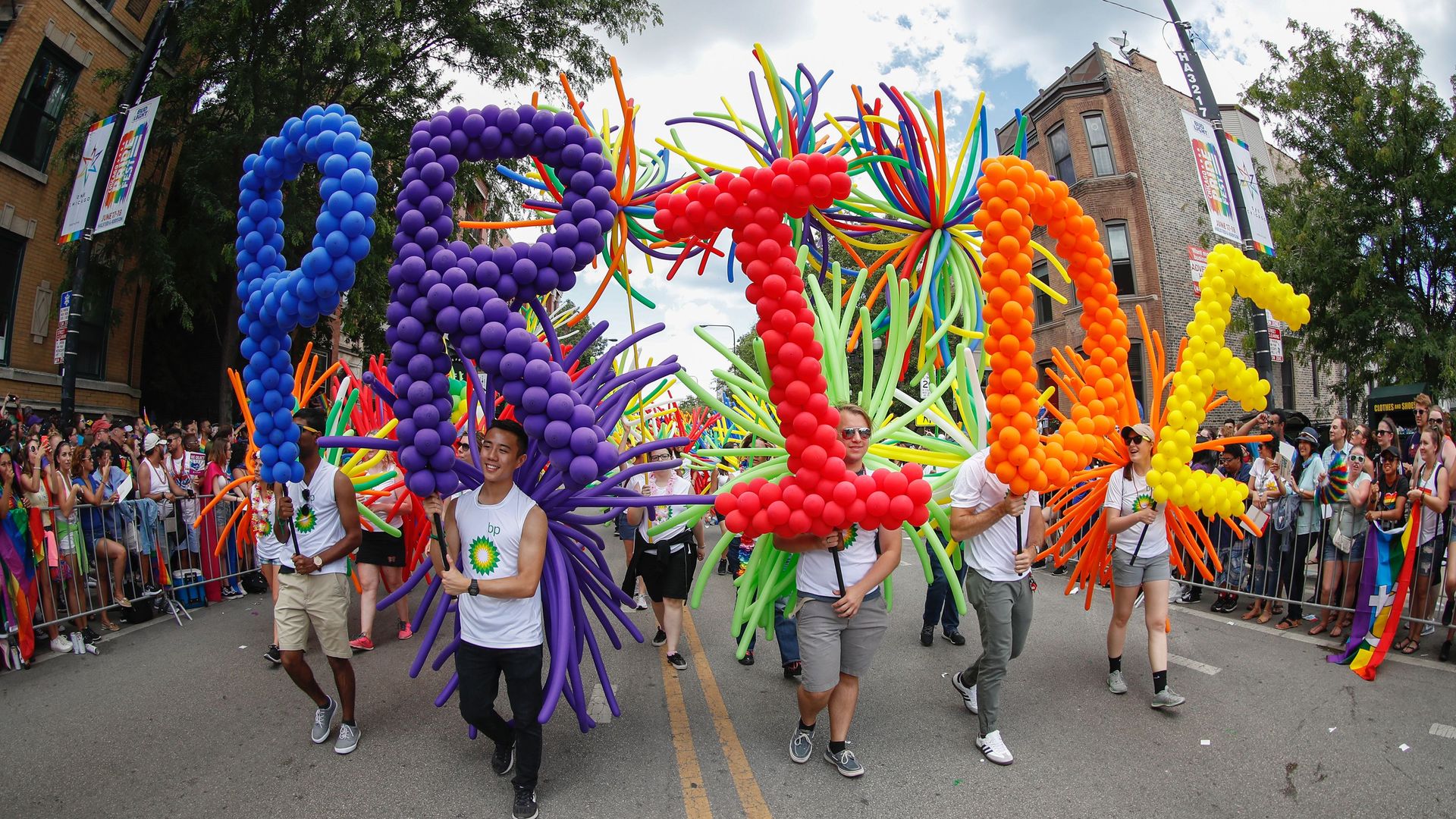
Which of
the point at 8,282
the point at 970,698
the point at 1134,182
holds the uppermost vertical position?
the point at 1134,182

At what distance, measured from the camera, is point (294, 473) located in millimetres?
3793

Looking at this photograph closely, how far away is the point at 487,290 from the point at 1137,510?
4043 millimetres

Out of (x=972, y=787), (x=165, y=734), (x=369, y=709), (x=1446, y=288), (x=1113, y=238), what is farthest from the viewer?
(x=1113, y=238)

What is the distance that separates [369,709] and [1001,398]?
4075 millimetres

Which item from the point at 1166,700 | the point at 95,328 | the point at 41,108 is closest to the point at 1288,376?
the point at 1166,700

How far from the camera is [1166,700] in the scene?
173 inches

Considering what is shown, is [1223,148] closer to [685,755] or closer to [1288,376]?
[1288,376]

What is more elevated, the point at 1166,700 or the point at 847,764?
the point at 847,764

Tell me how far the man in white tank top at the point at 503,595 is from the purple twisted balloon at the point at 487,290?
0.20 m

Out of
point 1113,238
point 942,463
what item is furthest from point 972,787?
point 1113,238

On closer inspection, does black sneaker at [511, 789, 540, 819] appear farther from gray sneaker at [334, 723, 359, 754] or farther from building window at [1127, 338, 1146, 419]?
building window at [1127, 338, 1146, 419]

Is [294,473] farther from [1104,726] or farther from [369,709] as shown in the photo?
[1104,726]

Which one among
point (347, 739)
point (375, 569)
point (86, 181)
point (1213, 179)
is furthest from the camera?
point (1213, 179)

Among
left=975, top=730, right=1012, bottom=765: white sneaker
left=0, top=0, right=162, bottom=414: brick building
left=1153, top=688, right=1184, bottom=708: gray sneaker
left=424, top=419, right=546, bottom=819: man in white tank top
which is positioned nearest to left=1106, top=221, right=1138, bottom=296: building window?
left=1153, top=688, right=1184, bottom=708: gray sneaker
